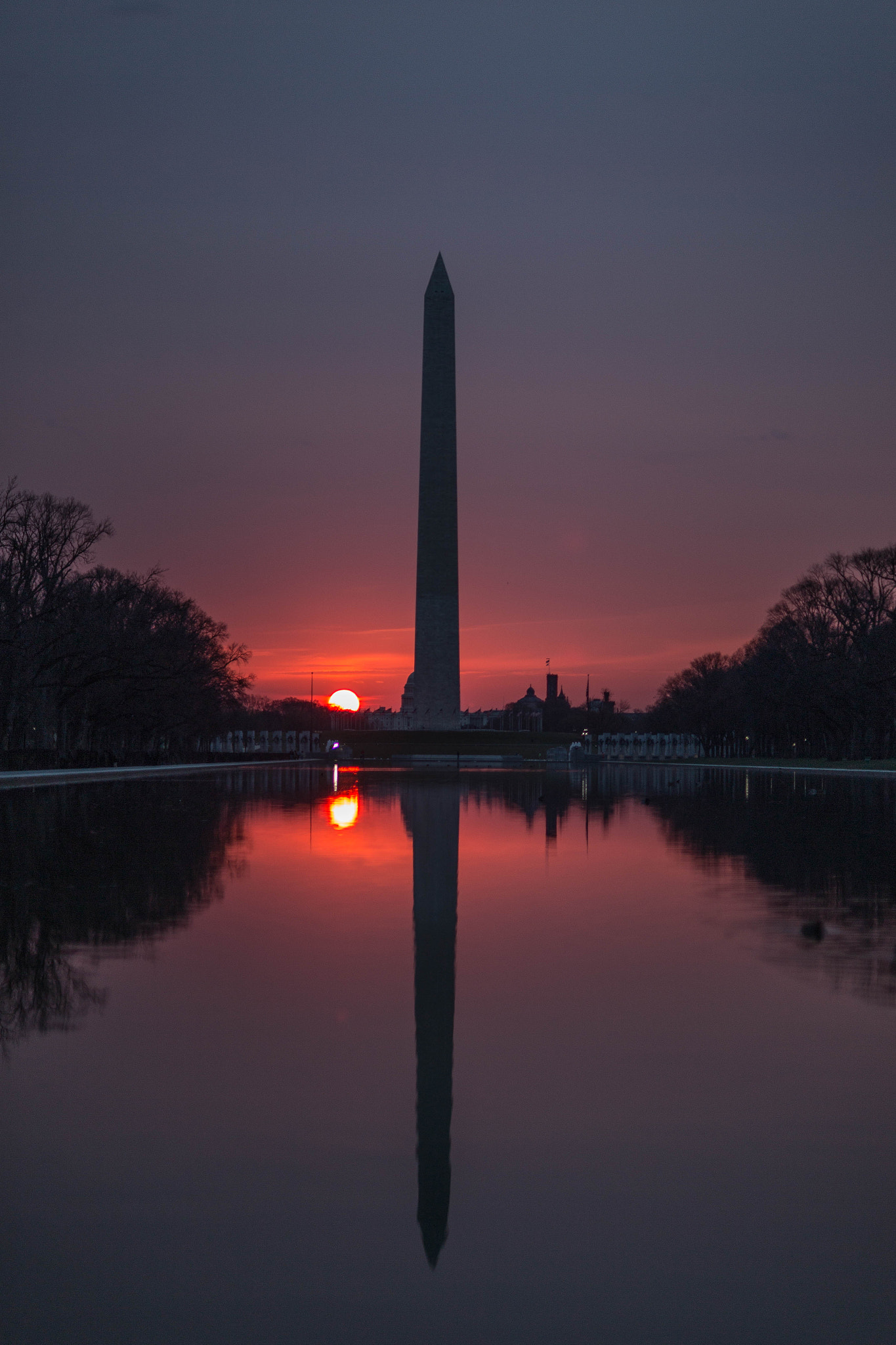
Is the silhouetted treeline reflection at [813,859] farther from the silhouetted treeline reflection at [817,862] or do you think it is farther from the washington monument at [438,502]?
the washington monument at [438,502]

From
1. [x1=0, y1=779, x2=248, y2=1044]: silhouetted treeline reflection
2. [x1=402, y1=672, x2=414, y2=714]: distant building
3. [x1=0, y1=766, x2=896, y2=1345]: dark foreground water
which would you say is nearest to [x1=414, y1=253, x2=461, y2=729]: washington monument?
[x1=402, y1=672, x2=414, y2=714]: distant building

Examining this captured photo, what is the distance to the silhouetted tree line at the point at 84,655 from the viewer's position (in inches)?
1742

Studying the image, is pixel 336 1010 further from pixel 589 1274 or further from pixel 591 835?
pixel 591 835

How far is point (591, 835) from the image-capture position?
19.8 metres

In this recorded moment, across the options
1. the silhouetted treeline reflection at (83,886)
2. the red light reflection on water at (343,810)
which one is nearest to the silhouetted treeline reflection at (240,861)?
the silhouetted treeline reflection at (83,886)

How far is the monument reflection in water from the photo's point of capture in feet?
14.3

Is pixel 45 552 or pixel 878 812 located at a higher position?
pixel 45 552

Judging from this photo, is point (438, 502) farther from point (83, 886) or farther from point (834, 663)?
point (83, 886)

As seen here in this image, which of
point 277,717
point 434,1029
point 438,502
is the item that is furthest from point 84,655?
point 277,717

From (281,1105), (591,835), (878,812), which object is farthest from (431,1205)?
(878,812)

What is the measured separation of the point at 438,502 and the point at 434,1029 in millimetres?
59272

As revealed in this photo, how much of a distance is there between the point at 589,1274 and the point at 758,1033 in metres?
3.18

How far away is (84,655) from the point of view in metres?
47.4

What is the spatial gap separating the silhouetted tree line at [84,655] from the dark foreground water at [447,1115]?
109 ft
